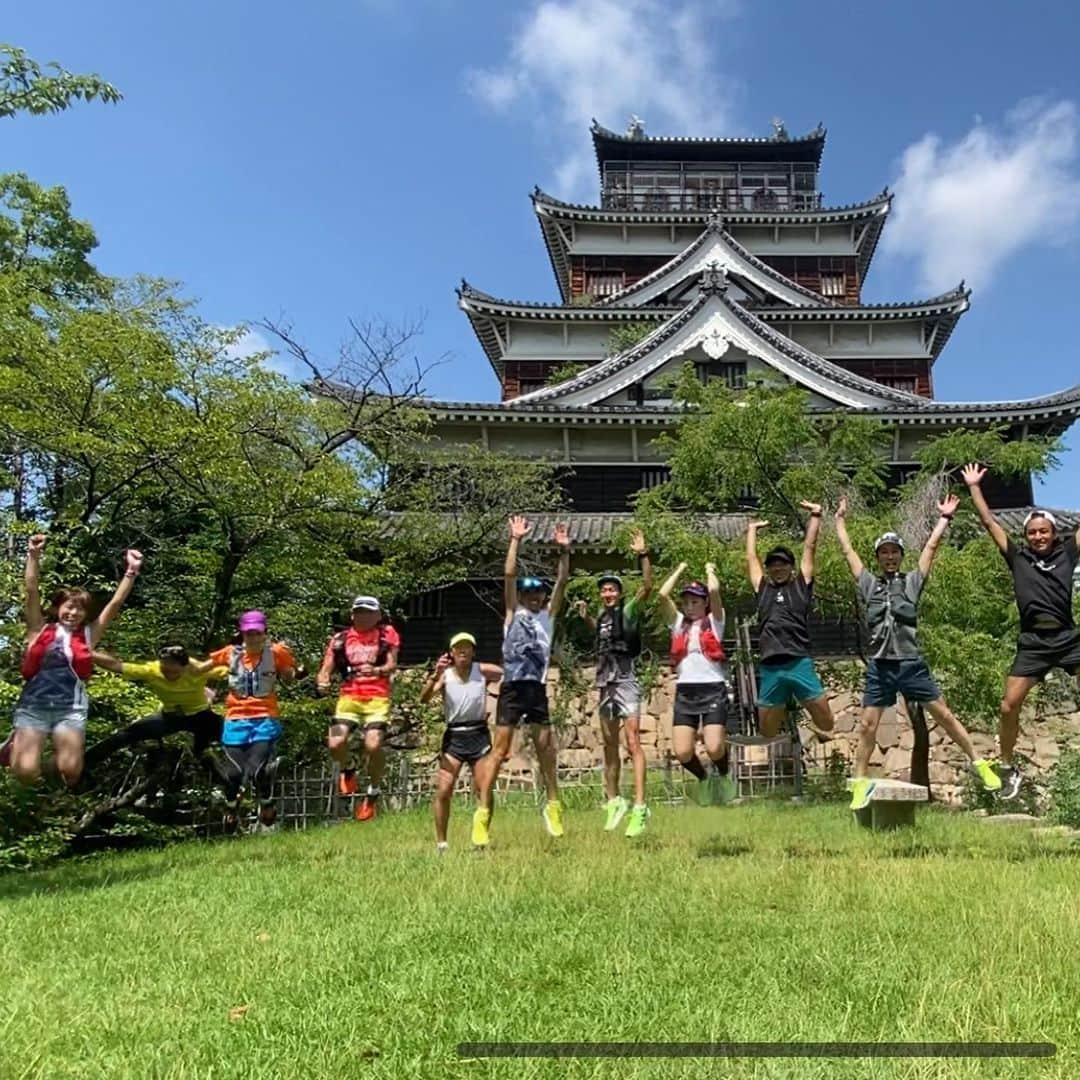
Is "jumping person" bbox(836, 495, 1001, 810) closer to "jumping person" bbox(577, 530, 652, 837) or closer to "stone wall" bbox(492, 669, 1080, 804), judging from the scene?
A: "jumping person" bbox(577, 530, 652, 837)

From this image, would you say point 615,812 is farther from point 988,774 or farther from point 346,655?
point 988,774

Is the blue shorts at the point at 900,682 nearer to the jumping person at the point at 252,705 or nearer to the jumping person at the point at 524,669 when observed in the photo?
the jumping person at the point at 524,669

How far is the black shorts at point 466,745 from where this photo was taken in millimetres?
6375

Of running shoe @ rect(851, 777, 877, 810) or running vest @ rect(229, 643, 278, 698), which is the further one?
running vest @ rect(229, 643, 278, 698)

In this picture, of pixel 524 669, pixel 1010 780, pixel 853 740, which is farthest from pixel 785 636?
pixel 853 740

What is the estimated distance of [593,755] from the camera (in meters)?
16.3

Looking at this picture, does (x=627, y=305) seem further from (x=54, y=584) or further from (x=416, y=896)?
(x=416, y=896)

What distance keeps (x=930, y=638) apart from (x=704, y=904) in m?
7.31

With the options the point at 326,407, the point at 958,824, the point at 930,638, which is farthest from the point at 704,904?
the point at 326,407

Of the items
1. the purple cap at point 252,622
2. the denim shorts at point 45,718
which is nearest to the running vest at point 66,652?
the denim shorts at point 45,718

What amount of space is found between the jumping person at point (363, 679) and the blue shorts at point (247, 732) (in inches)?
20.1

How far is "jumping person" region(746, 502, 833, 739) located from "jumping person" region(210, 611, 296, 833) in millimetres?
3650

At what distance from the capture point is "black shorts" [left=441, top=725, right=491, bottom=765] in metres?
6.38

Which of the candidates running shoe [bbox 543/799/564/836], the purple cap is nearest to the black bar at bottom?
running shoe [bbox 543/799/564/836]
